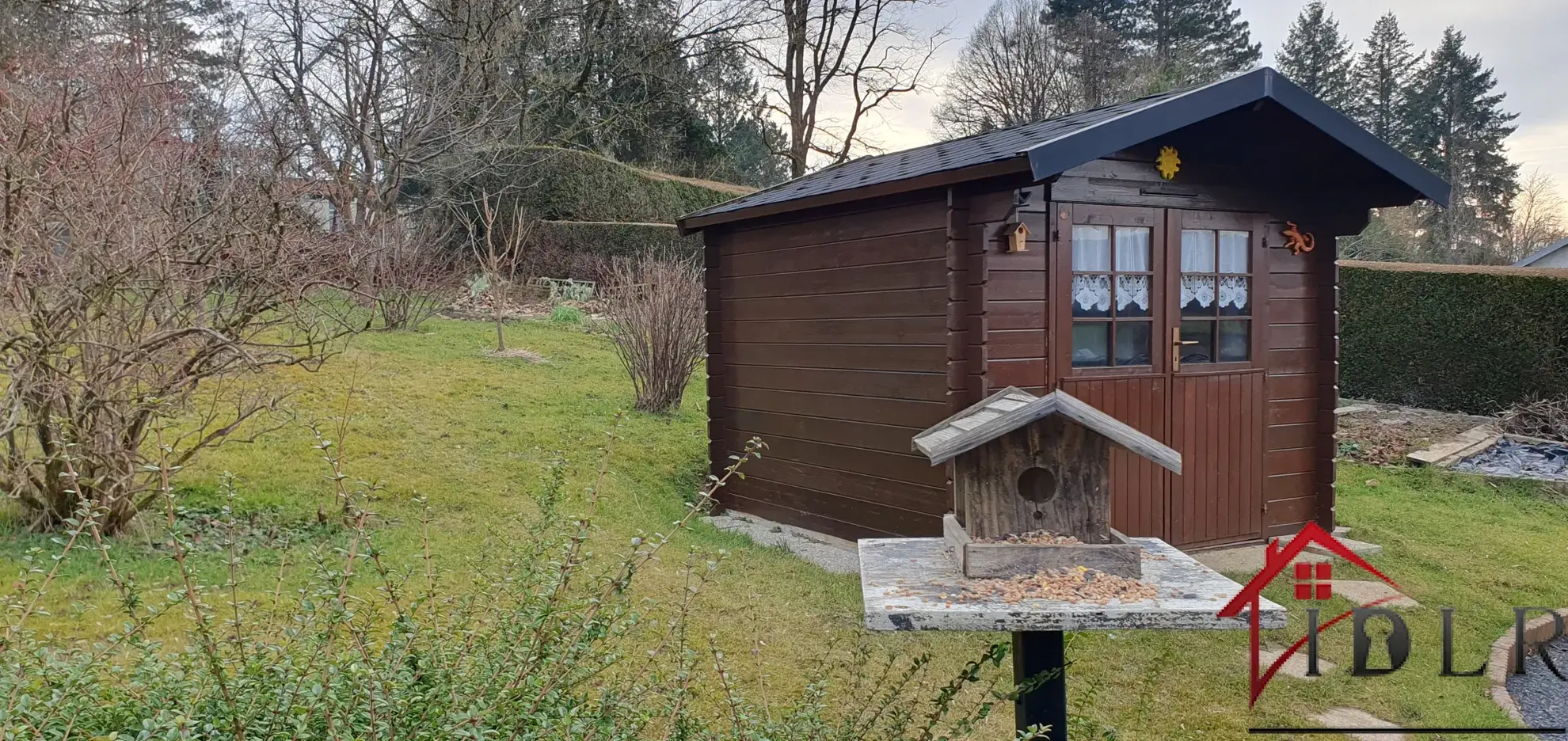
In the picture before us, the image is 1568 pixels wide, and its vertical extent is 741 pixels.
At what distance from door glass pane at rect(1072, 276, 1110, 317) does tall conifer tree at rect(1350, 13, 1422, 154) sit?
25039 mm

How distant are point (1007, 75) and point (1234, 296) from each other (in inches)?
760

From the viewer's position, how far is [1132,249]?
5.13 m

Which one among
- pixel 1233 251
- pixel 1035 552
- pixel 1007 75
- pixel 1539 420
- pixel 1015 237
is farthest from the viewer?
pixel 1007 75

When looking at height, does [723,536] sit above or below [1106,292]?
below

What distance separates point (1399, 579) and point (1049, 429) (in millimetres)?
4070

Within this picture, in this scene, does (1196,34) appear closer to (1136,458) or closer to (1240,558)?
(1240,558)

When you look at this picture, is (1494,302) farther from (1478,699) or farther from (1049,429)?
(1049,429)

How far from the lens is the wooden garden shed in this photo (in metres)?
4.84

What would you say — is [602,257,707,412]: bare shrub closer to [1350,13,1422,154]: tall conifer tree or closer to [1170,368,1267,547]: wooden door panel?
[1170,368,1267,547]: wooden door panel

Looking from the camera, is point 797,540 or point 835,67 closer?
point 797,540

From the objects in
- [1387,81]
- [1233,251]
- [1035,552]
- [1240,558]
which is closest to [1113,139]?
[1233,251]

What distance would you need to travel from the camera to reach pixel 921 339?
5.14 m

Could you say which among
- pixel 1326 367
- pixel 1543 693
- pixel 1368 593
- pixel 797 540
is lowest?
pixel 1543 693

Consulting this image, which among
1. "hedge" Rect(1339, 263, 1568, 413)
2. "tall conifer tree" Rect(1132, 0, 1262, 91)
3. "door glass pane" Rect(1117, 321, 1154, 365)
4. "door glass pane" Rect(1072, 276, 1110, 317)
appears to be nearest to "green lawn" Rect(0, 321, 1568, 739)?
"door glass pane" Rect(1117, 321, 1154, 365)
